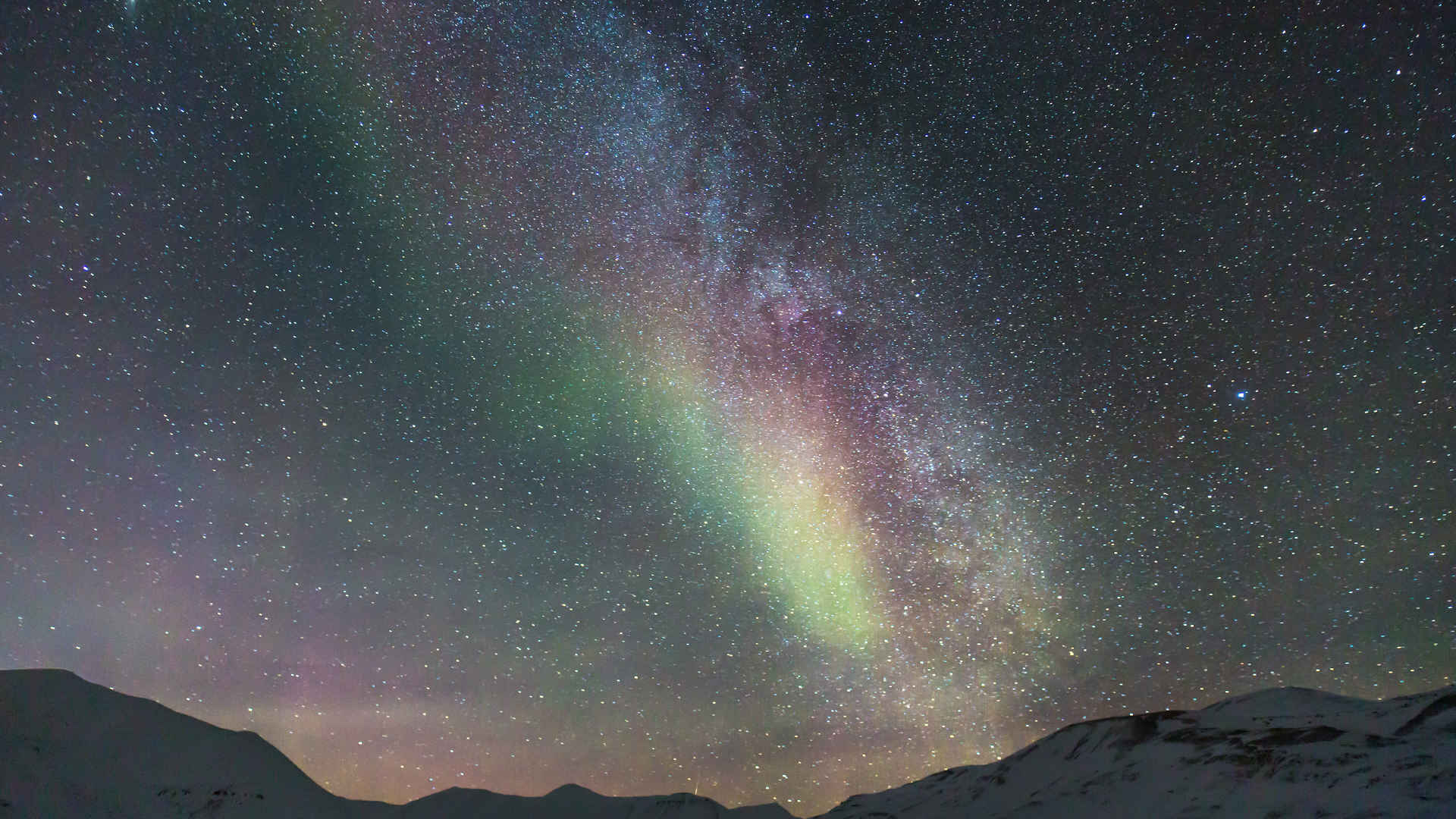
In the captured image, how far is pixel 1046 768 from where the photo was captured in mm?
73625

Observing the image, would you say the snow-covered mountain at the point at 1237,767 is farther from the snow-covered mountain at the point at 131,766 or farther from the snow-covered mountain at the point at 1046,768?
the snow-covered mountain at the point at 131,766

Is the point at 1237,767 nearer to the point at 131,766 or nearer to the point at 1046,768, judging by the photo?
the point at 1046,768

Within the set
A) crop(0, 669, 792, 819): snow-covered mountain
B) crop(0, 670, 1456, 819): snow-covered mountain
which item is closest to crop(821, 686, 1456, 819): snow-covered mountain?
crop(0, 670, 1456, 819): snow-covered mountain

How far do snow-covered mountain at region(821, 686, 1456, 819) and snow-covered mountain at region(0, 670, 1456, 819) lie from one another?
150mm

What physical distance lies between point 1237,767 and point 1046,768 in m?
22.0

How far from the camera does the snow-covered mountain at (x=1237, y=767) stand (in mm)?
44125

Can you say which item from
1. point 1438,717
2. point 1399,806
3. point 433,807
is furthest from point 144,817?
point 1438,717

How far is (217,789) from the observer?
6612 centimetres

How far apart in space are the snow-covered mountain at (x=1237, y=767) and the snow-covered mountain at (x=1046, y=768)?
15cm

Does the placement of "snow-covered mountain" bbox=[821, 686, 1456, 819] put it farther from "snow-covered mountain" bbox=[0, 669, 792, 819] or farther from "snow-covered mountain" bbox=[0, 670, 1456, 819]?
"snow-covered mountain" bbox=[0, 669, 792, 819]

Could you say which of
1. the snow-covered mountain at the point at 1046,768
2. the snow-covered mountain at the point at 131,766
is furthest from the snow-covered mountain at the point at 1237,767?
the snow-covered mountain at the point at 131,766

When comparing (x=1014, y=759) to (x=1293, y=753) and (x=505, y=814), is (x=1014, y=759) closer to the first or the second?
(x=1293, y=753)

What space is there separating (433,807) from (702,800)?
33654mm

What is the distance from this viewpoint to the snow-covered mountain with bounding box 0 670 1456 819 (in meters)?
47.1
